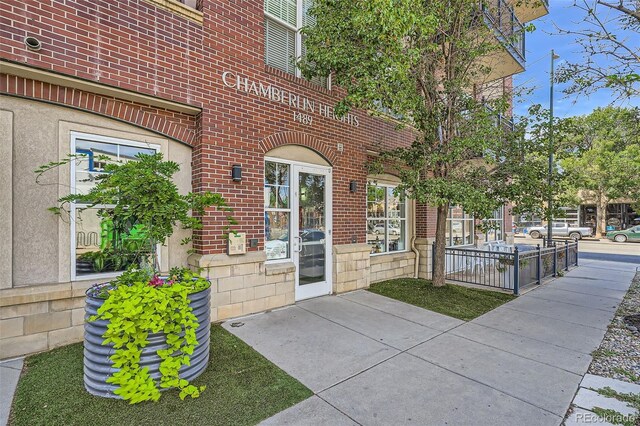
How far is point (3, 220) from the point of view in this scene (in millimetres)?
3564

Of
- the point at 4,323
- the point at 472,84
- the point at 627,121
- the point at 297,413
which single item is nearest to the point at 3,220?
the point at 4,323

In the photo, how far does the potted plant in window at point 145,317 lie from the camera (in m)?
2.78

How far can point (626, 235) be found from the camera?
22969mm

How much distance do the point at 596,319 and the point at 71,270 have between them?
815 cm

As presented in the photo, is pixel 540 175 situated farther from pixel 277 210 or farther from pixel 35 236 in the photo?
pixel 35 236

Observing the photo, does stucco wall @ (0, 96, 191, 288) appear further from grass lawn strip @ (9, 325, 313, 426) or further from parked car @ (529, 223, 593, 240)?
parked car @ (529, 223, 593, 240)

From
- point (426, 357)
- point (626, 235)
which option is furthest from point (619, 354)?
point (626, 235)

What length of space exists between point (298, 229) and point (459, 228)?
7.39 metres

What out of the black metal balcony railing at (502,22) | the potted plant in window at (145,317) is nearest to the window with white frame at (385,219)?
the black metal balcony railing at (502,22)

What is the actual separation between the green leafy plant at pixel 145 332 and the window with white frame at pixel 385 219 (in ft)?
18.5

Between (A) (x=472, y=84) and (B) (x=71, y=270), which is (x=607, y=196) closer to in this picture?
(A) (x=472, y=84)

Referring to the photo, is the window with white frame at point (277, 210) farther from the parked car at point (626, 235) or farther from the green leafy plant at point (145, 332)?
the parked car at point (626, 235)

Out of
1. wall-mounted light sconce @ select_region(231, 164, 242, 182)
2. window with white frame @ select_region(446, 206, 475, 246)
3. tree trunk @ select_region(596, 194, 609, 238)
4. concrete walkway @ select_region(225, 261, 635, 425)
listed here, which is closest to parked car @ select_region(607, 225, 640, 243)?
tree trunk @ select_region(596, 194, 609, 238)

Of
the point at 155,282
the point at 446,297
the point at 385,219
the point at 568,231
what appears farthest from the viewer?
the point at 568,231
